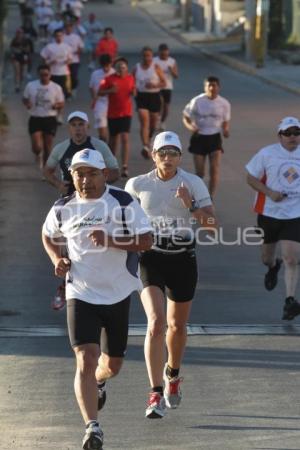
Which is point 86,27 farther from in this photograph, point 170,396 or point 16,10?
point 170,396

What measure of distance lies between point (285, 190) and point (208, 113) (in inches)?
273

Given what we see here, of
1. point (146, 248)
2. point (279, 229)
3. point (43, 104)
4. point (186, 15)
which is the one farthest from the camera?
point (186, 15)

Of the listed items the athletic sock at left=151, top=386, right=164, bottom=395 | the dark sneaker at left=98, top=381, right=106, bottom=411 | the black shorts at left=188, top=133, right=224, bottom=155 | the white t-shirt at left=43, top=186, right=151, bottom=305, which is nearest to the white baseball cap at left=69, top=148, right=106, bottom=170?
the white t-shirt at left=43, top=186, right=151, bottom=305

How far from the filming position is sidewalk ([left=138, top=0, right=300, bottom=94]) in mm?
41625

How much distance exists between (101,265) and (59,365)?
101 inches

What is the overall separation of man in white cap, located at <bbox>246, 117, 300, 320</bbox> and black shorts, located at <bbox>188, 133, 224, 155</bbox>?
22.3 ft

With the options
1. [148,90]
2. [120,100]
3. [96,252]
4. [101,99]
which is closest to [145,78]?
[148,90]

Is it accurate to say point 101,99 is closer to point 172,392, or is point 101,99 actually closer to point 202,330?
A: point 202,330

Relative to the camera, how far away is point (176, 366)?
394 inches

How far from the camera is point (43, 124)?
22.7m

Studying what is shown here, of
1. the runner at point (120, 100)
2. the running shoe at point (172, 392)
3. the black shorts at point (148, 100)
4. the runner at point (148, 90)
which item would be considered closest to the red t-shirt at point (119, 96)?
the runner at point (120, 100)

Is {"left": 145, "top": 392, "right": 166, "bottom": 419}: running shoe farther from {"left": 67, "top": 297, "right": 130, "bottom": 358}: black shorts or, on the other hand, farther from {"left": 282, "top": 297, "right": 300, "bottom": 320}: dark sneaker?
{"left": 282, "top": 297, "right": 300, "bottom": 320}: dark sneaker

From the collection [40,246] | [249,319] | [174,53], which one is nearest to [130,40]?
[174,53]

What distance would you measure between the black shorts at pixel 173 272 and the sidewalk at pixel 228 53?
27821 millimetres
